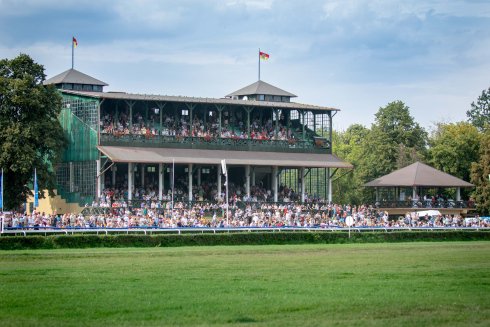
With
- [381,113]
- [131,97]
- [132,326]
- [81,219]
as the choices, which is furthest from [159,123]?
[132,326]

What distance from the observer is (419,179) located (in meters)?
78.3

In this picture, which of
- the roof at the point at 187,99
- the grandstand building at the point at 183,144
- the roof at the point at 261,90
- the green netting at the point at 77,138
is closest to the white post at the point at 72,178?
the grandstand building at the point at 183,144

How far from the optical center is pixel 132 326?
17.5 m

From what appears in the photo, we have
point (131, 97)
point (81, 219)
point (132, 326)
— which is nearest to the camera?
point (132, 326)

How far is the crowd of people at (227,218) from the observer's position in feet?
182

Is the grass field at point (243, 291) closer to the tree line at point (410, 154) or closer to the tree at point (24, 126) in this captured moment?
the tree at point (24, 126)

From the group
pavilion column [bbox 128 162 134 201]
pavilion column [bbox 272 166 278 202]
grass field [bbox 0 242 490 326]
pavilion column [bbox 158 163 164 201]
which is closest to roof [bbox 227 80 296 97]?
pavilion column [bbox 272 166 278 202]

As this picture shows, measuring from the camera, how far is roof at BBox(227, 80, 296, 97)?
3127 inches

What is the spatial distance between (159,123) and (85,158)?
629 cm

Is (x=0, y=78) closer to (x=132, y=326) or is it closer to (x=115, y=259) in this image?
(x=115, y=259)

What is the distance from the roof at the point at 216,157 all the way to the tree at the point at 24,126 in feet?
13.4

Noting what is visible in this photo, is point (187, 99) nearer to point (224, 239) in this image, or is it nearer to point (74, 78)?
point (74, 78)

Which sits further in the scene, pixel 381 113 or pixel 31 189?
pixel 381 113

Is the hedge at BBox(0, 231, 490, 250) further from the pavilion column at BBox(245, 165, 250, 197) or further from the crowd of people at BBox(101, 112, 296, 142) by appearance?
the crowd of people at BBox(101, 112, 296, 142)
